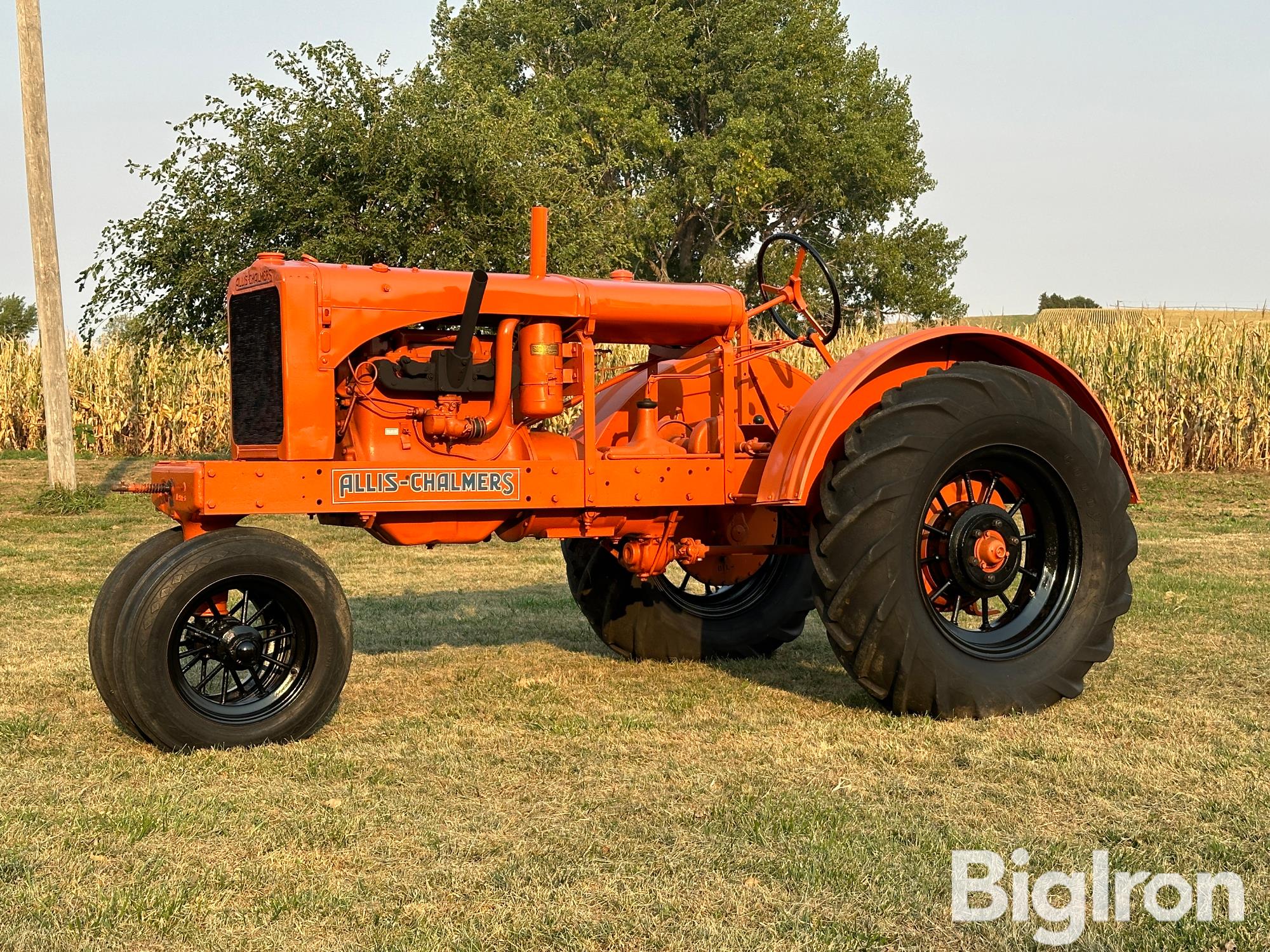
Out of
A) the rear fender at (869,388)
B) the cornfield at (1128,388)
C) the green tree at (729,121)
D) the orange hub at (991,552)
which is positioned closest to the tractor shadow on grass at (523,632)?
the orange hub at (991,552)

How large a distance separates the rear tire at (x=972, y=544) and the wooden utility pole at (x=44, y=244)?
1134cm

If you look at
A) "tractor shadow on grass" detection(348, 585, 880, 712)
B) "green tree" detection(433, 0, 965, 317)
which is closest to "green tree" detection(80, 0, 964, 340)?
"green tree" detection(433, 0, 965, 317)

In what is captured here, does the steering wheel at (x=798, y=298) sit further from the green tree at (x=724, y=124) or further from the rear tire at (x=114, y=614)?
the green tree at (x=724, y=124)

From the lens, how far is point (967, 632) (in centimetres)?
546

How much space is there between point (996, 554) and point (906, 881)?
87.2 inches

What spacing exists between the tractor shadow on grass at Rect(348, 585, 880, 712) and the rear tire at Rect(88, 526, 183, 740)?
1.73 metres

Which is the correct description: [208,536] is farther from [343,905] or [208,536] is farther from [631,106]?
[631,106]

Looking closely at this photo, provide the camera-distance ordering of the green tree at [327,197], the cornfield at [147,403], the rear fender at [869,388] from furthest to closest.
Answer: the cornfield at [147,403] < the green tree at [327,197] < the rear fender at [869,388]

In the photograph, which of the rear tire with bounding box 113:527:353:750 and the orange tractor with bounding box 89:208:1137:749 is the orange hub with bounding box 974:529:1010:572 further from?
the rear tire with bounding box 113:527:353:750

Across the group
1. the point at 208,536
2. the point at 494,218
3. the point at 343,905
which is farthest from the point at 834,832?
the point at 494,218

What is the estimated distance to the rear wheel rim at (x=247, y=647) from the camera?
4625 millimetres
